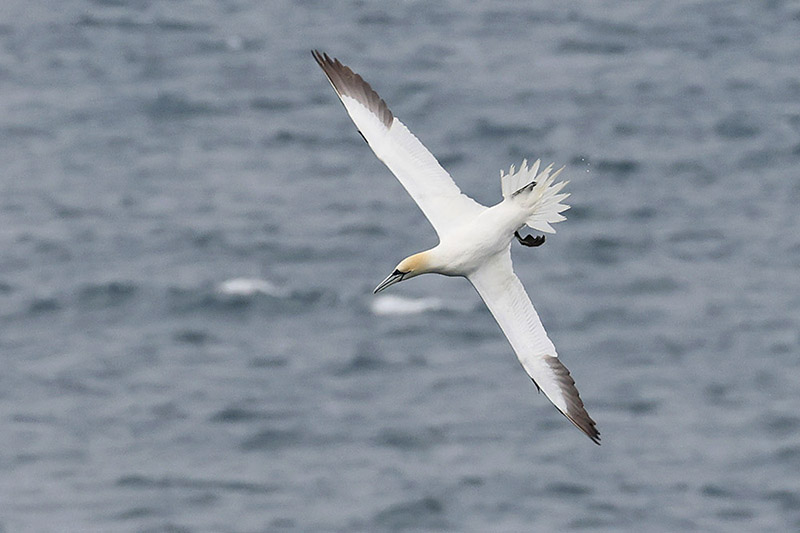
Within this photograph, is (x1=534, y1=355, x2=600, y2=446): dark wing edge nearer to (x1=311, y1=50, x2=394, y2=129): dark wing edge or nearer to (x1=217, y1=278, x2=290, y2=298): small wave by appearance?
(x1=311, y1=50, x2=394, y2=129): dark wing edge

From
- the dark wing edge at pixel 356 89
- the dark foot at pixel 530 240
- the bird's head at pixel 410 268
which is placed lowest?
the bird's head at pixel 410 268

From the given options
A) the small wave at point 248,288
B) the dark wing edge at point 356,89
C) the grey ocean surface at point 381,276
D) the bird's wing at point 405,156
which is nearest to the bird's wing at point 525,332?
the bird's wing at point 405,156

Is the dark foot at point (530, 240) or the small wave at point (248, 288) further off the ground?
the small wave at point (248, 288)

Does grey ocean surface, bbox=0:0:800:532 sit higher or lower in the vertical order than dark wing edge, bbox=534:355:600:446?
higher

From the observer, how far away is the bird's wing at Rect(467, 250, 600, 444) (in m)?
15.3

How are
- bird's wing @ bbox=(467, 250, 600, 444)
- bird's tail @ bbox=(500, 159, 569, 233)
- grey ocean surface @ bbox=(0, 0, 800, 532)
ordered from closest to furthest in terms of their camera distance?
bird's tail @ bbox=(500, 159, 569, 233)
bird's wing @ bbox=(467, 250, 600, 444)
grey ocean surface @ bbox=(0, 0, 800, 532)

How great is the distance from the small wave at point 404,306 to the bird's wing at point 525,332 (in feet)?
80.8

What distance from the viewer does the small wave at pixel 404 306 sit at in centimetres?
4028

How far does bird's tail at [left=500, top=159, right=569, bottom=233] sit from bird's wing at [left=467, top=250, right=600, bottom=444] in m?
0.44

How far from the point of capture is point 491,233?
1503cm

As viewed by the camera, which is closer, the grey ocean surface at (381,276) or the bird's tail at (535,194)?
the bird's tail at (535,194)

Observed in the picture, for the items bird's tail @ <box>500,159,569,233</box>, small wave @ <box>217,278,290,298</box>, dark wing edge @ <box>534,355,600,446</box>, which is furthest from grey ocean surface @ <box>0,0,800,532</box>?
bird's tail @ <box>500,159,569,233</box>

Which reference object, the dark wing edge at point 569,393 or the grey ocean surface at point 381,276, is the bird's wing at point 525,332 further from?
the grey ocean surface at point 381,276

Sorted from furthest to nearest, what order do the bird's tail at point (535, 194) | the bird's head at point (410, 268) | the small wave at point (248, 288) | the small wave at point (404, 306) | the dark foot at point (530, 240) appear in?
the small wave at point (248, 288)
the small wave at point (404, 306)
the dark foot at point (530, 240)
the bird's tail at point (535, 194)
the bird's head at point (410, 268)
